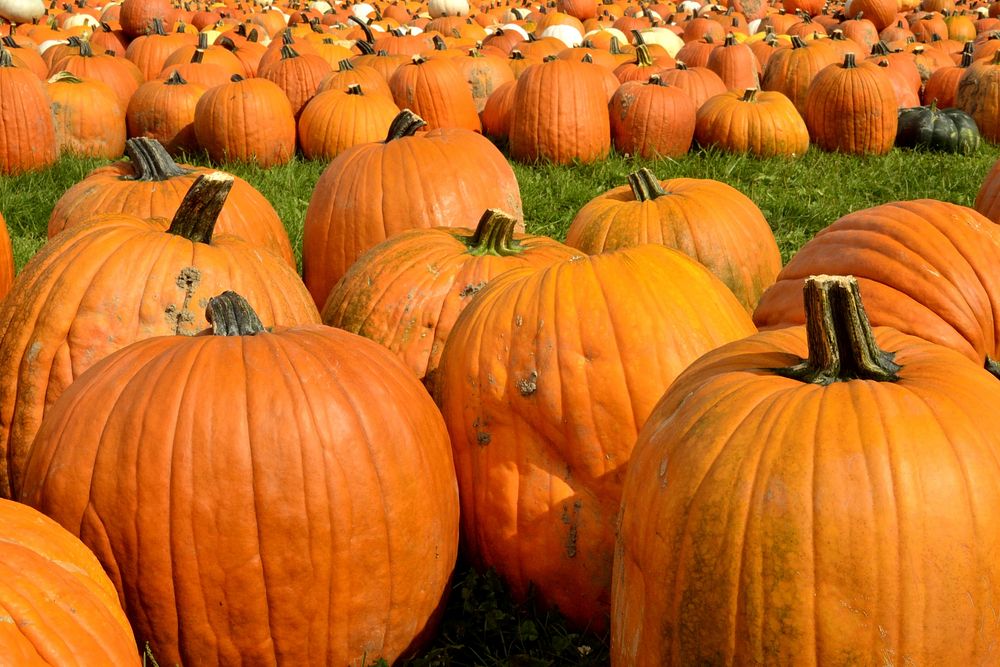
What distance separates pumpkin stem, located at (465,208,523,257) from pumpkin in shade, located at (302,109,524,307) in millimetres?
856

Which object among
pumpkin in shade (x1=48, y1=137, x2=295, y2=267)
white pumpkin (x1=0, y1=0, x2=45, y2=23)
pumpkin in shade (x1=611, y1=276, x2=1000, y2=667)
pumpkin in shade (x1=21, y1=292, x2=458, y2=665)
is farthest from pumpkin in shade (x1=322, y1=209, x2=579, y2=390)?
white pumpkin (x1=0, y1=0, x2=45, y2=23)

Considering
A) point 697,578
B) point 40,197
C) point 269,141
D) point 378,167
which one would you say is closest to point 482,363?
point 697,578

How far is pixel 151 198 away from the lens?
161 inches

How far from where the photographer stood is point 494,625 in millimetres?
2721

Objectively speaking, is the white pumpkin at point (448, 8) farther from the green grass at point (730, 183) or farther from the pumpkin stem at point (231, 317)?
the pumpkin stem at point (231, 317)

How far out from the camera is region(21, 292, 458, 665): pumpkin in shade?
2373 millimetres

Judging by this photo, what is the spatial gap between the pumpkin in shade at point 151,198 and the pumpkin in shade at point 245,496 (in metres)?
1.61

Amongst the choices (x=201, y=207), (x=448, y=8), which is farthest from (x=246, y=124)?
(x=448, y=8)

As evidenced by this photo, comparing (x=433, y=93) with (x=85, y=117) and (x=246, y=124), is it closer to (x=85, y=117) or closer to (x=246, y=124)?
(x=246, y=124)

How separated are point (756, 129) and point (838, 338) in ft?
21.3

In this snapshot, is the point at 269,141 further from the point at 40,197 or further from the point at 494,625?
the point at 494,625

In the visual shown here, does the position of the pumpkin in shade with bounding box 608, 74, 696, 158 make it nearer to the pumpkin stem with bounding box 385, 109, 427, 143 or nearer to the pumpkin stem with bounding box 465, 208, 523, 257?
the pumpkin stem with bounding box 385, 109, 427, 143

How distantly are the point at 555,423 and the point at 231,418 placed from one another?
0.82m

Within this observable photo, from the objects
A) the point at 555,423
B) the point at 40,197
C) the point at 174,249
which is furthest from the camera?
the point at 40,197
